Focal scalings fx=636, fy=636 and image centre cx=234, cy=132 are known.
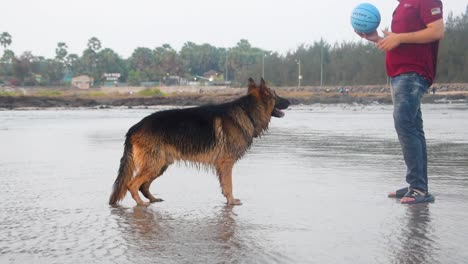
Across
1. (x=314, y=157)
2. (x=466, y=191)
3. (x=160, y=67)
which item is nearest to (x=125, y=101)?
(x=314, y=157)

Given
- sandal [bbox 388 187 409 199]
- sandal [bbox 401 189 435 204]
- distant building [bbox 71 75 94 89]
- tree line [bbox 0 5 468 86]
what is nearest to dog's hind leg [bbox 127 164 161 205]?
sandal [bbox 388 187 409 199]

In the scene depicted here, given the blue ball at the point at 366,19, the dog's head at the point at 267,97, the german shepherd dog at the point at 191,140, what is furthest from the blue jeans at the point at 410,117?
the german shepherd dog at the point at 191,140

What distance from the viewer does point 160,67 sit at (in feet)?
481

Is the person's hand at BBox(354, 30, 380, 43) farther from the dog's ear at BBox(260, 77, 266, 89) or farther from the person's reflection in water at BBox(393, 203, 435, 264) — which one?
the person's reflection in water at BBox(393, 203, 435, 264)

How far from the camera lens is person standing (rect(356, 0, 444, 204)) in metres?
6.08

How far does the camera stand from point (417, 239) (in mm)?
4336

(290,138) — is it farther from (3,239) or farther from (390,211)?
(3,239)

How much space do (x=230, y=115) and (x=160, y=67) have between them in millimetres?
141879

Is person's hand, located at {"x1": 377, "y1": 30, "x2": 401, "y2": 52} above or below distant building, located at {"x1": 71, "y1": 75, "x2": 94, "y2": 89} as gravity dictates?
above

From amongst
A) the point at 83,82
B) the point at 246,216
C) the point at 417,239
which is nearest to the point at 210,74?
the point at 83,82

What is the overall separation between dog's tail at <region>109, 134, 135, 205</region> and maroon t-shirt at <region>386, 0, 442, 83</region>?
2.74 meters

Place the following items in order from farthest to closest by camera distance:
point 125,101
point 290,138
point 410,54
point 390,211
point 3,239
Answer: point 125,101 → point 290,138 → point 410,54 → point 390,211 → point 3,239

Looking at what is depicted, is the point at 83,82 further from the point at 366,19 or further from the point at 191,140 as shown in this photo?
the point at 366,19

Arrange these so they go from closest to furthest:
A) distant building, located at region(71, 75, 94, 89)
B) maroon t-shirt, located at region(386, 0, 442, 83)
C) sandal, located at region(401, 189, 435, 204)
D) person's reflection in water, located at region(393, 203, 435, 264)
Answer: person's reflection in water, located at region(393, 203, 435, 264), sandal, located at region(401, 189, 435, 204), maroon t-shirt, located at region(386, 0, 442, 83), distant building, located at region(71, 75, 94, 89)
